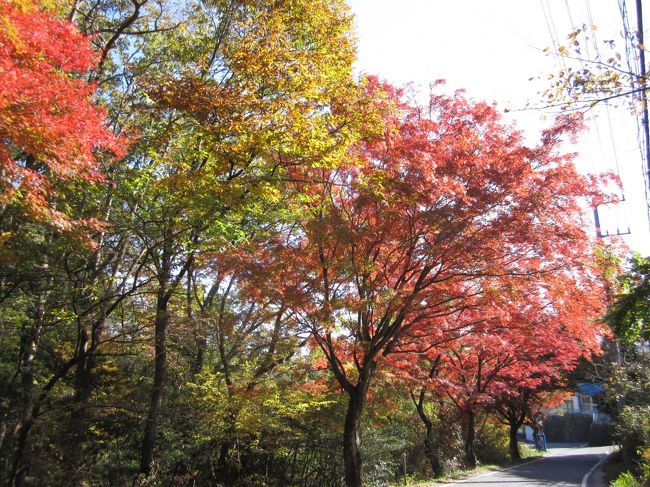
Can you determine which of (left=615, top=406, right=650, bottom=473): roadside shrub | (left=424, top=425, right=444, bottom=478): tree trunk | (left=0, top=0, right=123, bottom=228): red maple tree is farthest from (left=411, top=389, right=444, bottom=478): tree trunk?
(left=0, top=0, right=123, bottom=228): red maple tree

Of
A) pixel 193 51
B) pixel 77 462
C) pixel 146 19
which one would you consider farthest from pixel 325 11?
pixel 77 462

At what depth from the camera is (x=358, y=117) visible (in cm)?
834

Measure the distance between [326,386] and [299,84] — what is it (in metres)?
10.6

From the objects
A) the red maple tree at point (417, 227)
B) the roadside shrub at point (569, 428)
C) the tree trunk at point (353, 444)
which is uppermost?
the red maple tree at point (417, 227)

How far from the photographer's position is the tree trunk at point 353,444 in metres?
10.9

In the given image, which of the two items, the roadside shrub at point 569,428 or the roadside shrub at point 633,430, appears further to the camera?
the roadside shrub at point 569,428

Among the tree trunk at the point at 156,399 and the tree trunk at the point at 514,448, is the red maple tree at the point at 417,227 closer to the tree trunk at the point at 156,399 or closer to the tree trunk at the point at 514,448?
the tree trunk at the point at 156,399

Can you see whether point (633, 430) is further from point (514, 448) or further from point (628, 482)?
point (514, 448)

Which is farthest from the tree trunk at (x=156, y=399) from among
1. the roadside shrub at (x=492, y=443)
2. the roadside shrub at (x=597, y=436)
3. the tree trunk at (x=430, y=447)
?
the roadside shrub at (x=597, y=436)

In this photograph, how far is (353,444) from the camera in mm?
11133

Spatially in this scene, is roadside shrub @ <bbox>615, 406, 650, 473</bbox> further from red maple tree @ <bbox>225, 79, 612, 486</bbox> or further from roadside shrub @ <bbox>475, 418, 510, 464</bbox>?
roadside shrub @ <bbox>475, 418, 510, 464</bbox>

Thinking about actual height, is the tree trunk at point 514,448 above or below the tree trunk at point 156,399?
below

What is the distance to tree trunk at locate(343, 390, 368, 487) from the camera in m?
10.9

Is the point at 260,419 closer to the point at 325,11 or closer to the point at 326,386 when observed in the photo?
the point at 326,386
